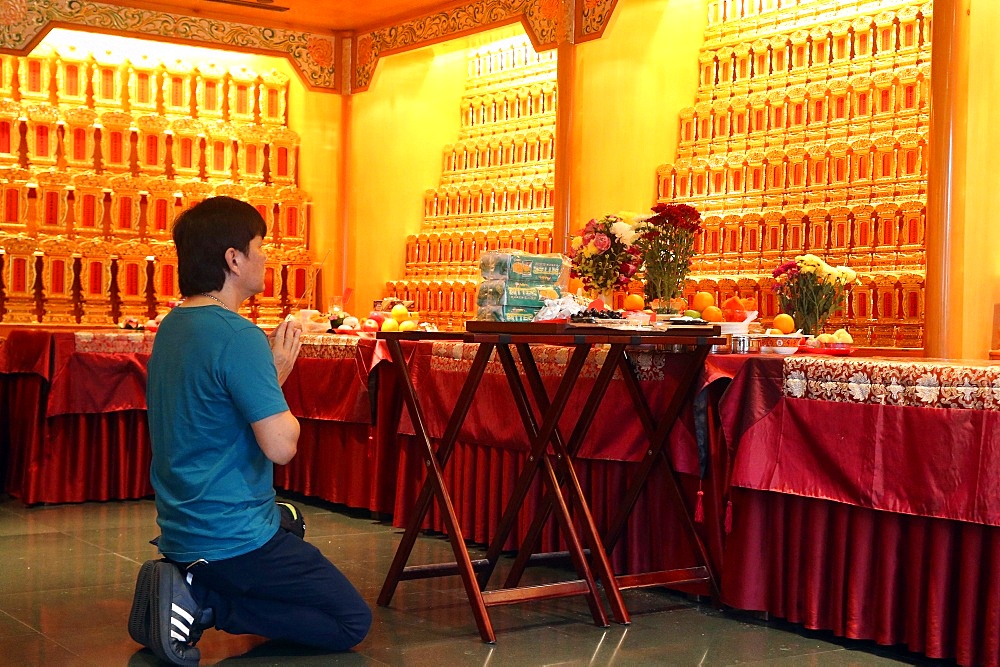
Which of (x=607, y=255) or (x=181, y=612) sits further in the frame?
(x=607, y=255)

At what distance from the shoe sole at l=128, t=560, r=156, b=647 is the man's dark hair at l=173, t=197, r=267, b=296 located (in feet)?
2.45

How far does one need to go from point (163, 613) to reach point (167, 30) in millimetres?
7116

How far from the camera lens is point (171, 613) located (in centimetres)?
306

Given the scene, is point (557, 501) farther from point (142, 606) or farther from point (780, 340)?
point (142, 606)

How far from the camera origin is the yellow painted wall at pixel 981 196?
5672mm

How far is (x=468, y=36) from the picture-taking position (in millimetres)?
9125

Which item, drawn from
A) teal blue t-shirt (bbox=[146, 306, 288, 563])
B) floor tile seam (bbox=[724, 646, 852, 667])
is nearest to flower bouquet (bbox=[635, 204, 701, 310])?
floor tile seam (bbox=[724, 646, 852, 667])

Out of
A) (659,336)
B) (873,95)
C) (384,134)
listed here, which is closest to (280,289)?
(384,134)

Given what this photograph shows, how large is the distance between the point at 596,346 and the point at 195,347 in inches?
68.8

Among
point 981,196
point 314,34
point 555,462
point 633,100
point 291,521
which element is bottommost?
point 291,521

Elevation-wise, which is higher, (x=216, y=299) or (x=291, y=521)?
(x=216, y=299)

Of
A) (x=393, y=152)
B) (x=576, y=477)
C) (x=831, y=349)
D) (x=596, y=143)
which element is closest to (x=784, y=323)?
(x=831, y=349)

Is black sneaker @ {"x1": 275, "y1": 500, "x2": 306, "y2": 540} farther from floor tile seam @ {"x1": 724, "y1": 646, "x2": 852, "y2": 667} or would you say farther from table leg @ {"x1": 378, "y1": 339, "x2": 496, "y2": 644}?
floor tile seam @ {"x1": 724, "y1": 646, "x2": 852, "y2": 667}

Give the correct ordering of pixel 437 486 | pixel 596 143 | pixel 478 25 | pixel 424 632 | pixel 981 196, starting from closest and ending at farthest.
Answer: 1. pixel 424 632
2. pixel 437 486
3. pixel 981 196
4. pixel 596 143
5. pixel 478 25
